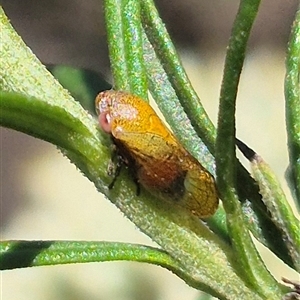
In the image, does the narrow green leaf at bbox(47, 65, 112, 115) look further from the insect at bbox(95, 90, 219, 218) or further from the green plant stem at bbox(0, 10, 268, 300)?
the green plant stem at bbox(0, 10, 268, 300)

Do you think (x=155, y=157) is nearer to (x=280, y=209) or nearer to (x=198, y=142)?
(x=198, y=142)

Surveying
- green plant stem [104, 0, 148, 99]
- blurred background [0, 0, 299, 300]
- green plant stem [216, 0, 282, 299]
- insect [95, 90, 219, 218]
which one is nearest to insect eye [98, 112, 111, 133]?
insect [95, 90, 219, 218]

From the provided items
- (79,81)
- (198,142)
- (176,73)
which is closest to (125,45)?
(176,73)

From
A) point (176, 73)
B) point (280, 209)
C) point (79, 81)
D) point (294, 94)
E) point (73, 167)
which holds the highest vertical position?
point (73, 167)

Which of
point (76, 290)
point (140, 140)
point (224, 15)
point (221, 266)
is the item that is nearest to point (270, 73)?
point (224, 15)

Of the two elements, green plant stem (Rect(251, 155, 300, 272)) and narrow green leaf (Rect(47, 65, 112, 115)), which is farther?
narrow green leaf (Rect(47, 65, 112, 115))

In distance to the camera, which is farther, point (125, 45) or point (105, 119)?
point (105, 119)

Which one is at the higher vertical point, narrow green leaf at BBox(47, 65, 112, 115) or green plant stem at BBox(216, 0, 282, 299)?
narrow green leaf at BBox(47, 65, 112, 115)
